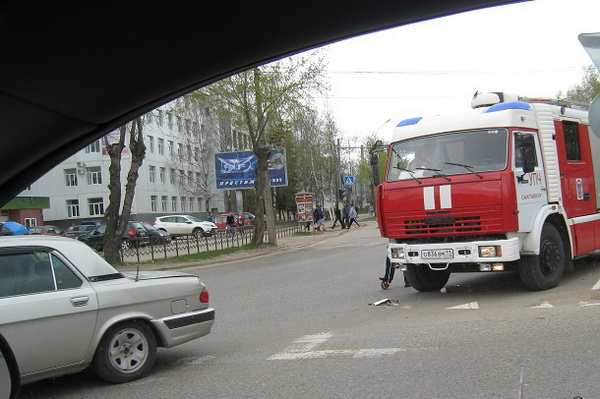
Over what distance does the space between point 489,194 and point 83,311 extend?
586 cm

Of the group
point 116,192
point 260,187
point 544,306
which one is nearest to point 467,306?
point 544,306

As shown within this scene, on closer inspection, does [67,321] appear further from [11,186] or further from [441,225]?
[441,225]

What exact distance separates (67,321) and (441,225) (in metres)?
5.73

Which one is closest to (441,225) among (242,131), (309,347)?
(309,347)

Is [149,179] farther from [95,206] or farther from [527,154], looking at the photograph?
[527,154]

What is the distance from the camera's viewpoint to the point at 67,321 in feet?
17.8

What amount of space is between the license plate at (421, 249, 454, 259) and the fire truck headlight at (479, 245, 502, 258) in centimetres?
44

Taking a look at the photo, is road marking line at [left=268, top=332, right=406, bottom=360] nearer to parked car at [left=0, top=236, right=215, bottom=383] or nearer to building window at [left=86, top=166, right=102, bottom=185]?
parked car at [left=0, top=236, right=215, bottom=383]

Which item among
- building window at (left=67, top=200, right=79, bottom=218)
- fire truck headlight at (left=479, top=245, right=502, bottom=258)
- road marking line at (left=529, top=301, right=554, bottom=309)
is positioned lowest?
road marking line at (left=529, top=301, right=554, bottom=309)

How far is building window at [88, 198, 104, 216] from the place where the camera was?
5575 centimetres

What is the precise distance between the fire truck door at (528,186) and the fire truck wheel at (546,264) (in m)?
0.51

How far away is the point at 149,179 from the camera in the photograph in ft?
186

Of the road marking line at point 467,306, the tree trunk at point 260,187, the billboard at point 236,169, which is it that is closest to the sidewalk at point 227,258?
the tree trunk at point 260,187

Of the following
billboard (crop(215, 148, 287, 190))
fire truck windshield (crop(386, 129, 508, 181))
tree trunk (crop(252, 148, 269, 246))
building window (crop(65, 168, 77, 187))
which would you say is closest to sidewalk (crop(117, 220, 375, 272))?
tree trunk (crop(252, 148, 269, 246))
